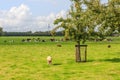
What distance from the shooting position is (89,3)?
3534 cm

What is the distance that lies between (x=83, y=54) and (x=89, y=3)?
7329 millimetres

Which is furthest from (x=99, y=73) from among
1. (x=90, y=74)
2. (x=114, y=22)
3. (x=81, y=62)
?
(x=81, y=62)

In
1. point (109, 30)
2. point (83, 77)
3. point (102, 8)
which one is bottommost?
point (83, 77)

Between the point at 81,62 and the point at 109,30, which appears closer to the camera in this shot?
the point at 109,30

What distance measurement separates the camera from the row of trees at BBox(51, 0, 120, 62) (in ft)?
105

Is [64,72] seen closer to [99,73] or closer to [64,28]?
[99,73]

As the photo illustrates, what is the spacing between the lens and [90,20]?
1363 inches

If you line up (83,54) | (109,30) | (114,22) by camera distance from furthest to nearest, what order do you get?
(83,54)
(109,30)
(114,22)

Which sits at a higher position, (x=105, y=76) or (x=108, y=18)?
(x=108, y=18)

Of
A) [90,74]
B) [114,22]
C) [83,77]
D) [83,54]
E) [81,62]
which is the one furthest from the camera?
[83,54]

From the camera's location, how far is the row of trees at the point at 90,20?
105ft

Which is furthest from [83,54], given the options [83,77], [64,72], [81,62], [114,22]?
[83,77]

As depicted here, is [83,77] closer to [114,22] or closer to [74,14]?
[114,22]

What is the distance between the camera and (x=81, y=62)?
3659 cm
